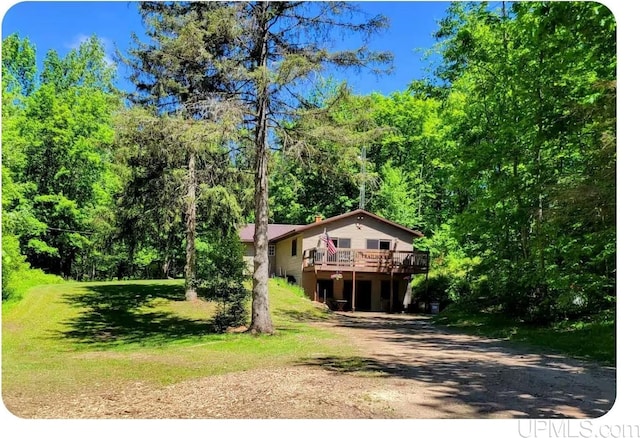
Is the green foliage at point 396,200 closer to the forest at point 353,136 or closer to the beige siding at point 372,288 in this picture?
the beige siding at point 372,288

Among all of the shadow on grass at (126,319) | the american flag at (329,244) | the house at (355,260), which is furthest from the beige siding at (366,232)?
the shadow on grass at (126,319)

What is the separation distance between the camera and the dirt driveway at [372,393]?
4.91 metres

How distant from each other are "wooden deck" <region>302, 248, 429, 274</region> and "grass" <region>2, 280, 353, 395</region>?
3402mm

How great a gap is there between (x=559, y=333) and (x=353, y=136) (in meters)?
6.17

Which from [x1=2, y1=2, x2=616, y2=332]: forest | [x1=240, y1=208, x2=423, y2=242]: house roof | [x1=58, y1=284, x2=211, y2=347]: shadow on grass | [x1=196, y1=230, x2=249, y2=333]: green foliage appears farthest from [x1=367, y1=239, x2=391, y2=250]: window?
[x1=196, y1=230, x2=249, y2=333]: green foliage

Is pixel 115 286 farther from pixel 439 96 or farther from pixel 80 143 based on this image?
pixel 439 96

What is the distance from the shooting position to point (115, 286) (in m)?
20.0

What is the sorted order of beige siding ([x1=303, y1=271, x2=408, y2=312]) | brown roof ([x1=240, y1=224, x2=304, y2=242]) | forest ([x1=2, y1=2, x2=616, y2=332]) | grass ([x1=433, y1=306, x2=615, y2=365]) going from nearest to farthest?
grass ([x1=433, y1=306, x2=615, y2=365]) → forest ([x1=2, y1=2, x2=616, y2=332]) → beige siding ([x1=303, y1=271, x2=408, y2=312]) → brown roof ([x1=240, y1=224, x2=304, y2=242])

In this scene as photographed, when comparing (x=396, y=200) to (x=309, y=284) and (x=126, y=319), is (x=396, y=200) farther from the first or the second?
(x=126, y=319)

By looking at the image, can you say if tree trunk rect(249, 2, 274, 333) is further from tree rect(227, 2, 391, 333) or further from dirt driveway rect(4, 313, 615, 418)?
dirt driveway rect(4, 313, 615, 418)

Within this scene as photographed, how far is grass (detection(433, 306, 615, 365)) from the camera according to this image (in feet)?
29.2

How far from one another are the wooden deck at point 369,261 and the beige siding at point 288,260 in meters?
1.50

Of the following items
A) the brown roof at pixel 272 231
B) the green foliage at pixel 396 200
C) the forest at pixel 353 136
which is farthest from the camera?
the green foliage at pixel 396 200

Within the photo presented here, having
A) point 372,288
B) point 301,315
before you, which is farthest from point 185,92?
point 372,288
